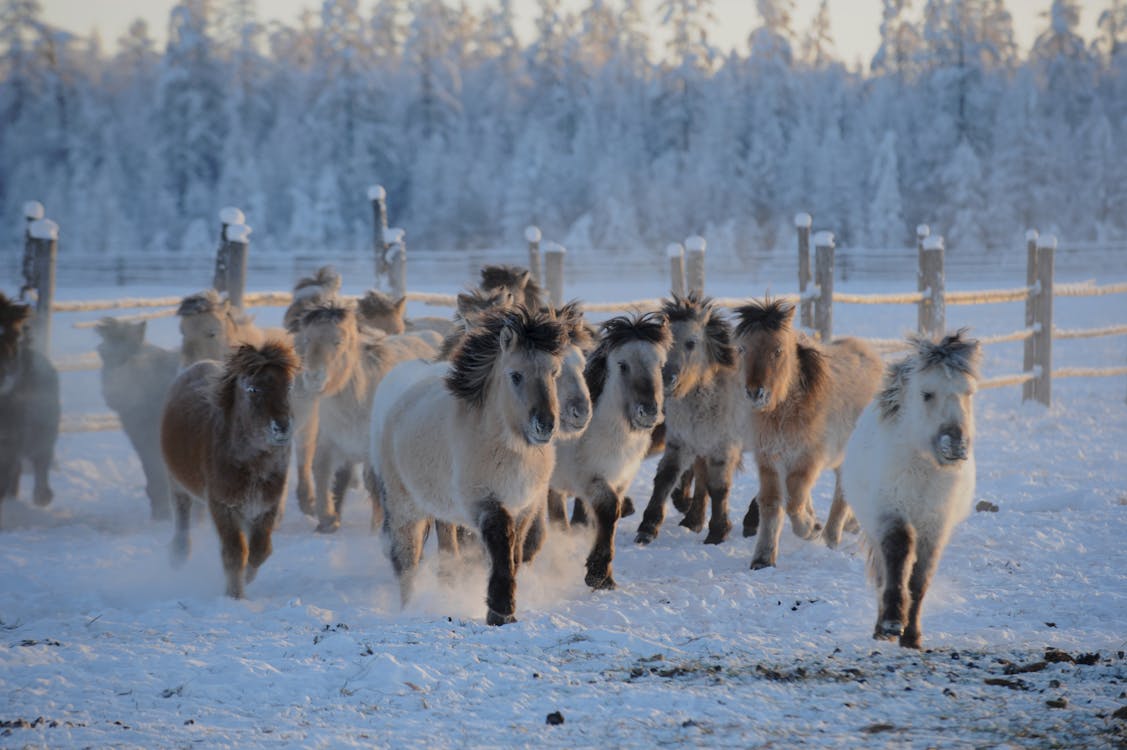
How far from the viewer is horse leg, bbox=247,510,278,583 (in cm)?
679

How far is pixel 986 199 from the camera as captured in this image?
44.9m

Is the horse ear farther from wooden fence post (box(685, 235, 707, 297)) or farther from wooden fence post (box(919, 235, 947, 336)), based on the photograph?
wooden fence post (box(919, 235, 947, 336))

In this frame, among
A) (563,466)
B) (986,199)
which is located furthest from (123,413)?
(986,199)

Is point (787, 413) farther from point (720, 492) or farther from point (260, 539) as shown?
point (260, 539)

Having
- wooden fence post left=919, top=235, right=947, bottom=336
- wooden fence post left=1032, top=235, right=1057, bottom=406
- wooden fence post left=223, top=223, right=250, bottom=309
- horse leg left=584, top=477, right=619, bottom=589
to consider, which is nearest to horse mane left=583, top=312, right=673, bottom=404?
horse leg left=584, top=477, right=619, bottom=589

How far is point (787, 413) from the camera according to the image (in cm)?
751

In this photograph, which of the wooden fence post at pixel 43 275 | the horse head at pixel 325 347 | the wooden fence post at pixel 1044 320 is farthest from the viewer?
the wooden fence post at pixel 1044 320

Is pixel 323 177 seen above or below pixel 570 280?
above

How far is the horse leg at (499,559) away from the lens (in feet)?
18.3

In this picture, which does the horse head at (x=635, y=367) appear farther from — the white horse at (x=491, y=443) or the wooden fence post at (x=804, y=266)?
the wooden fence post at (x=804, y=266)

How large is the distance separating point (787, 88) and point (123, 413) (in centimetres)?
4294

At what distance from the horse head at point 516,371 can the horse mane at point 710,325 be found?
1.93 meters

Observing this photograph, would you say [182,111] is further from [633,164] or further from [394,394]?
[394,394]

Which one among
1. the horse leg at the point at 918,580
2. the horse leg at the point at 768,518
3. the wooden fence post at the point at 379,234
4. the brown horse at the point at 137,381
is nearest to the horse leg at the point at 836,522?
the horse leg at the point at 768,518
